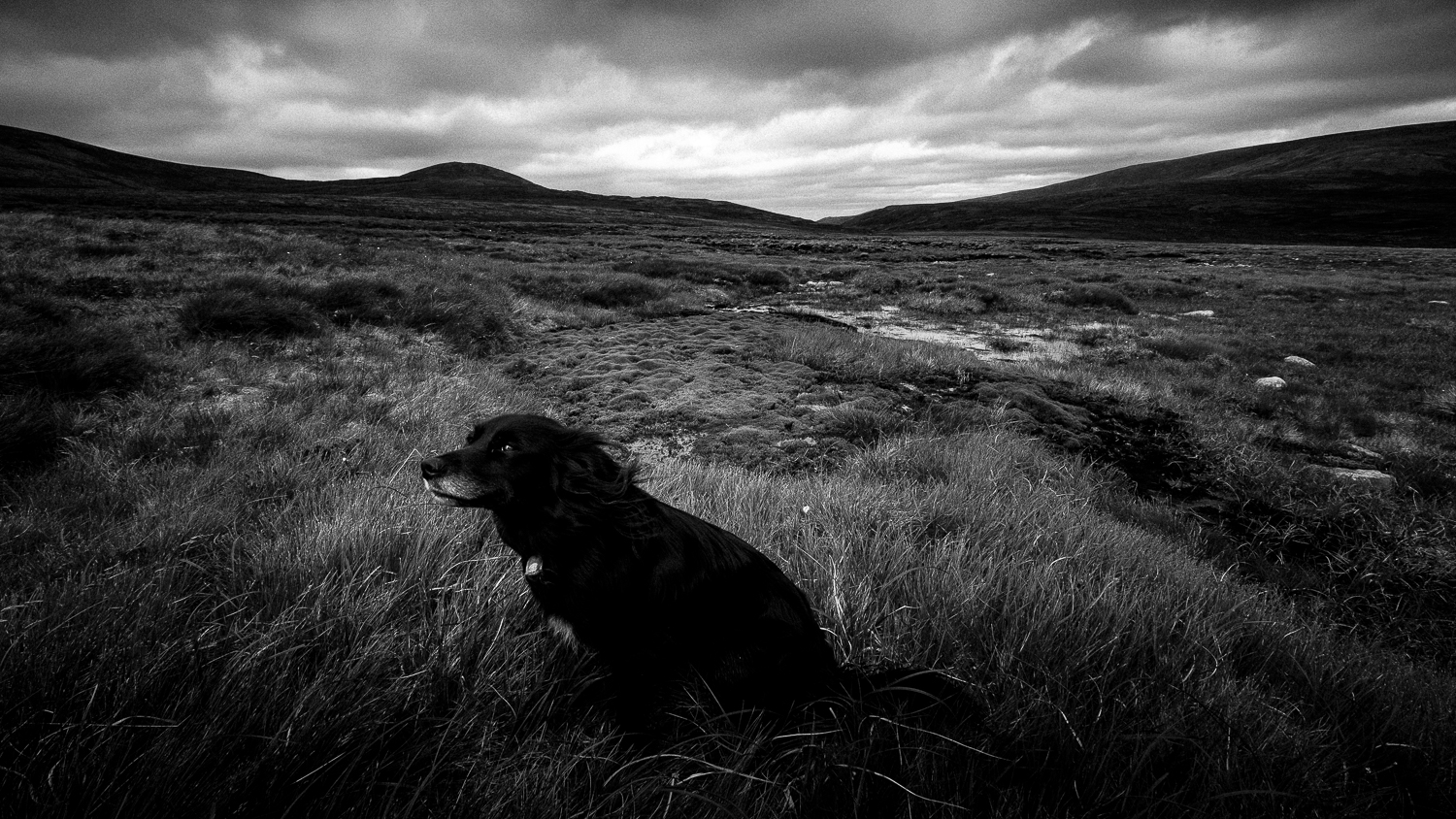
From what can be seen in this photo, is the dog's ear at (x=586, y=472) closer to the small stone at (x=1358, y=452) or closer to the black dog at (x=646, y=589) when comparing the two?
the black dog at (x=646, y=589)

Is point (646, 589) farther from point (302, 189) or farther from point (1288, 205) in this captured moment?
point (1288, 205)

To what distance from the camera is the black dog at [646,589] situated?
193 centimetres

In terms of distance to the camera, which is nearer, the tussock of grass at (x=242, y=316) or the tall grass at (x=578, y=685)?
the tall grass at (x=578, y=685)

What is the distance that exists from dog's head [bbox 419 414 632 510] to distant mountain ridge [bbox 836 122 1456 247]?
127617mm

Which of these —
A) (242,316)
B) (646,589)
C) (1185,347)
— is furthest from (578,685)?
(1185,347)

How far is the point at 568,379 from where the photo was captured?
6926mm

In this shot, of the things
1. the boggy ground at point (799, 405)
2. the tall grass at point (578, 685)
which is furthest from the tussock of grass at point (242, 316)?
the tall grass at point (578, 685)

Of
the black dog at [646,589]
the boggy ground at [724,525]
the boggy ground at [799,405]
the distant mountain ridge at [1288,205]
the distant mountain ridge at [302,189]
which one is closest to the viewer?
the boggy ground at [724,525]

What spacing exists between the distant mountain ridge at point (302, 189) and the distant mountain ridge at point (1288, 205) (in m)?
47.1

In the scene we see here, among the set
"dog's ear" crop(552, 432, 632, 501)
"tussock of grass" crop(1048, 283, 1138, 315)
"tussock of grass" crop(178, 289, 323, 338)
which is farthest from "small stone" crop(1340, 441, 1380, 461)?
"tussock of grass" crop(1048, 283, 1138, 315)

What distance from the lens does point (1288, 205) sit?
4572 inches

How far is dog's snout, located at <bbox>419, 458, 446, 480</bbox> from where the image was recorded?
206 centimetres

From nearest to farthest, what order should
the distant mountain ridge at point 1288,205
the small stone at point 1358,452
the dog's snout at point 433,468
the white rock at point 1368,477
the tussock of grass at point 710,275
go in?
the dog's snout at point 433,468 → the white rock at point 1368,477 → the small stone at point 1358,452 → the tussock of grass at point 710,275 → the distant mountain ridge at point 1288,205

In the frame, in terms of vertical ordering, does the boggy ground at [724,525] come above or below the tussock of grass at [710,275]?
below
